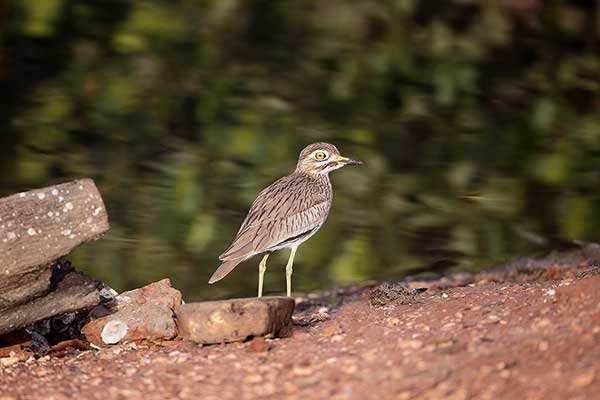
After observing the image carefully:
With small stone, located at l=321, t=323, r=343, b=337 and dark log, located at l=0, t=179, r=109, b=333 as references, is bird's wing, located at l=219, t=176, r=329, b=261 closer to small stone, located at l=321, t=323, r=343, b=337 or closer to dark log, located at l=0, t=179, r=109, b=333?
small stone, located at l=321, t=323, r=343, b=337

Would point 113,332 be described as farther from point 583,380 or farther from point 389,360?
point 583,380

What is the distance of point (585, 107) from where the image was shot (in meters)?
15.5

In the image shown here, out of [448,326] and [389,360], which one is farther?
[448,326]

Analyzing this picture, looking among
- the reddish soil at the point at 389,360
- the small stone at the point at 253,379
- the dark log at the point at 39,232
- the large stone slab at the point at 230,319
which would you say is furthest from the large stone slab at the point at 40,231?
the small stone at the point at 253,379

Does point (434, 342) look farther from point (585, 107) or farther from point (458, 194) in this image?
point (585, 107)

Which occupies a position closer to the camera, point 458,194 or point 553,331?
point 553,331

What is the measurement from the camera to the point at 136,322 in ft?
20.9

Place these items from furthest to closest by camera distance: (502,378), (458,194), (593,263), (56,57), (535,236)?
1. (56,57)
2. (458,194)
3. (535,236)
4. (593,263)
5. (502,378)

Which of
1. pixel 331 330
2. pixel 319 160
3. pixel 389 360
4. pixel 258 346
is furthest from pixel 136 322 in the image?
pixel 319 160

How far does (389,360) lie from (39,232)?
1.76 metres

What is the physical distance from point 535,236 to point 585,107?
18.8 ft

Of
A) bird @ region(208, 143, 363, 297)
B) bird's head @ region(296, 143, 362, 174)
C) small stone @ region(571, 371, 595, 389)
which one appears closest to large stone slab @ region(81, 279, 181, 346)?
bird @ region(208, 143, 363, 297)

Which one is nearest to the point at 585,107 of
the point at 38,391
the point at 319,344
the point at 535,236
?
the point at 535,236

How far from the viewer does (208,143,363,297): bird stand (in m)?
7.04
